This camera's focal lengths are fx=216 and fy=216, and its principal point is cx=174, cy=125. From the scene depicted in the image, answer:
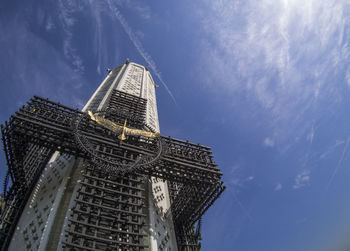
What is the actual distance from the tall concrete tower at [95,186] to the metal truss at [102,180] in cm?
5

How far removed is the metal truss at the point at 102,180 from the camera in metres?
11.2

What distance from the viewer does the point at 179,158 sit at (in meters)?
16.9

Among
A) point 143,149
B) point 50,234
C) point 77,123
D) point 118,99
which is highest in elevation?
point 118,99

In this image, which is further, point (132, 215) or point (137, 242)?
point (132, 215)

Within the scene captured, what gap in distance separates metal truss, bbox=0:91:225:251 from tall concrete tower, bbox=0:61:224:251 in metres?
0.05

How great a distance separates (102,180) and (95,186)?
0.63m

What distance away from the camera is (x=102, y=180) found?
43.2ft

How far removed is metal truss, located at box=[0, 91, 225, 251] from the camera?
1117 cm

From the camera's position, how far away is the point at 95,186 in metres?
12.6

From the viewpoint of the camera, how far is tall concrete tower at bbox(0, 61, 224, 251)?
1148 cm

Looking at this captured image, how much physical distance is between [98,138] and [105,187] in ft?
13.3

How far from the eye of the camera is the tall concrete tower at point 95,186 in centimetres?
1148

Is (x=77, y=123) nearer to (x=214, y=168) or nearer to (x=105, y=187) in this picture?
(x=105, y=187)

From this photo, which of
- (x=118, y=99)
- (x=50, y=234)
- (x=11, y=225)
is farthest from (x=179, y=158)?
(x=118, y=99)
